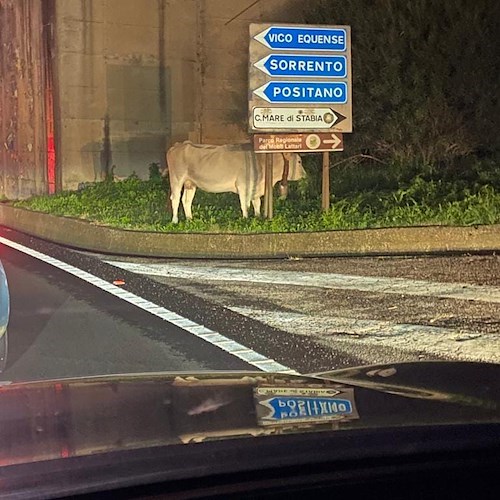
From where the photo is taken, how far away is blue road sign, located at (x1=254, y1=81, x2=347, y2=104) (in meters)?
14.1

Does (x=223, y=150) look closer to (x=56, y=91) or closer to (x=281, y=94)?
(x=281, y=94)

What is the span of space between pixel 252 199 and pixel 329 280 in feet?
18.3

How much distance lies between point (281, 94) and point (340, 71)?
1.17m

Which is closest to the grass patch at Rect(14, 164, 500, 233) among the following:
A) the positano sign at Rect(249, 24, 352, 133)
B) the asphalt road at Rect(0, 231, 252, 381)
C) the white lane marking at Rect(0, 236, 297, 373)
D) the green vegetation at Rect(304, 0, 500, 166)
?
the green vegetation at Rect(304, 0, 500, 166)

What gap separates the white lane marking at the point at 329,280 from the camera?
9.08 metres

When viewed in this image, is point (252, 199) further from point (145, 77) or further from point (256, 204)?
point (145, 77)

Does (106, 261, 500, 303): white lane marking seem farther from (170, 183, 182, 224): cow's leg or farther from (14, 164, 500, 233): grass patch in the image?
(170, 183, 182, 224): cow's leg

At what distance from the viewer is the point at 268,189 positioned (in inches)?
582

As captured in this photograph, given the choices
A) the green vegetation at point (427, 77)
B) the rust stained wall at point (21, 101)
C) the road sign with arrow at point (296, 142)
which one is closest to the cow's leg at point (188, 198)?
the road sign with arrow at point (296, 142)

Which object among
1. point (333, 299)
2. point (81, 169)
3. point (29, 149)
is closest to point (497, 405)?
point (333, 299)

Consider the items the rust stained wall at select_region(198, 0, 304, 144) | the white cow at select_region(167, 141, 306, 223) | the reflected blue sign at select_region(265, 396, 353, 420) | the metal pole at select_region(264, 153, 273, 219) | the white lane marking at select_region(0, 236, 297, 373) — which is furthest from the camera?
the rust stained wall at select_region(198, 0, 304, 144)

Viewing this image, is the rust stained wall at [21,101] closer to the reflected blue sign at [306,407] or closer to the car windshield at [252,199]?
the car windshield at [252,199]

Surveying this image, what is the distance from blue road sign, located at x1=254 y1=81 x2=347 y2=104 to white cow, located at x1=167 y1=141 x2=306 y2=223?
63.1 inches

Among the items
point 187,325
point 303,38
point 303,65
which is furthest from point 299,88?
point 187,325
